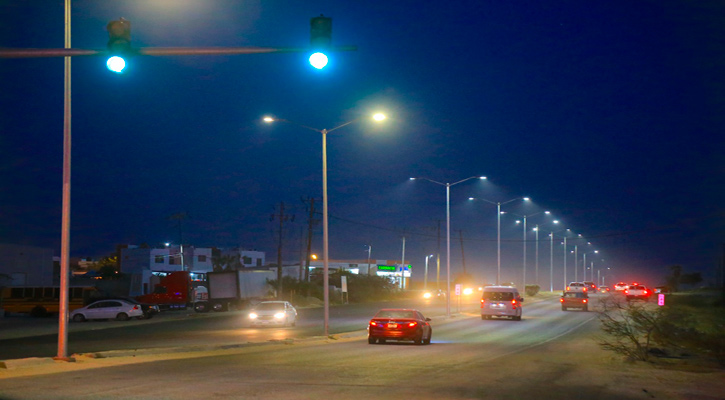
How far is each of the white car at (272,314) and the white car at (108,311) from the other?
12.2 m

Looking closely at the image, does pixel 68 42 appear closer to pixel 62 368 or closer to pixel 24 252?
pixel 62 368

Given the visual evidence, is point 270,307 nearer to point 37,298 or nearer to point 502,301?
point 502,301

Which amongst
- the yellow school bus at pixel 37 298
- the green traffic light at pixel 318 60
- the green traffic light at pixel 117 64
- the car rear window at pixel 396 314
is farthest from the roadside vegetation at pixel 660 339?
the yellow school bus at pixel 37 298

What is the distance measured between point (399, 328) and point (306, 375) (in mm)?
10349

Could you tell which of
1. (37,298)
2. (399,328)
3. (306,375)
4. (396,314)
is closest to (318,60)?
(306,375)

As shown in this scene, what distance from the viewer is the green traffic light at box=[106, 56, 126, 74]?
1101 cm

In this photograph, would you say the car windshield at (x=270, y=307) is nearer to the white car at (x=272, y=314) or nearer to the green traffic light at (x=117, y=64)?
the white car at (x=272, y=314)

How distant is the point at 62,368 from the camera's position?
16.7m

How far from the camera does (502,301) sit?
4434 centimetres

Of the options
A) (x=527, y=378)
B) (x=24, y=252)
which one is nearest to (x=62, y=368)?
(x=527, y=378)

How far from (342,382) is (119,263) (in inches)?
4026

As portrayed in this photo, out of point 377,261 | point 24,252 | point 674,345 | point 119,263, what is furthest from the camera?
point 377,261

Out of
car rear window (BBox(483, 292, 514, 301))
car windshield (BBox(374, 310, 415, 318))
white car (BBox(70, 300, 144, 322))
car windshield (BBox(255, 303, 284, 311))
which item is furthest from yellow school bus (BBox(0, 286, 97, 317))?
car windshield (BBox(374, 310, 415, 318))

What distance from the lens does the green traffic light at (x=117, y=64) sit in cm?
1101
